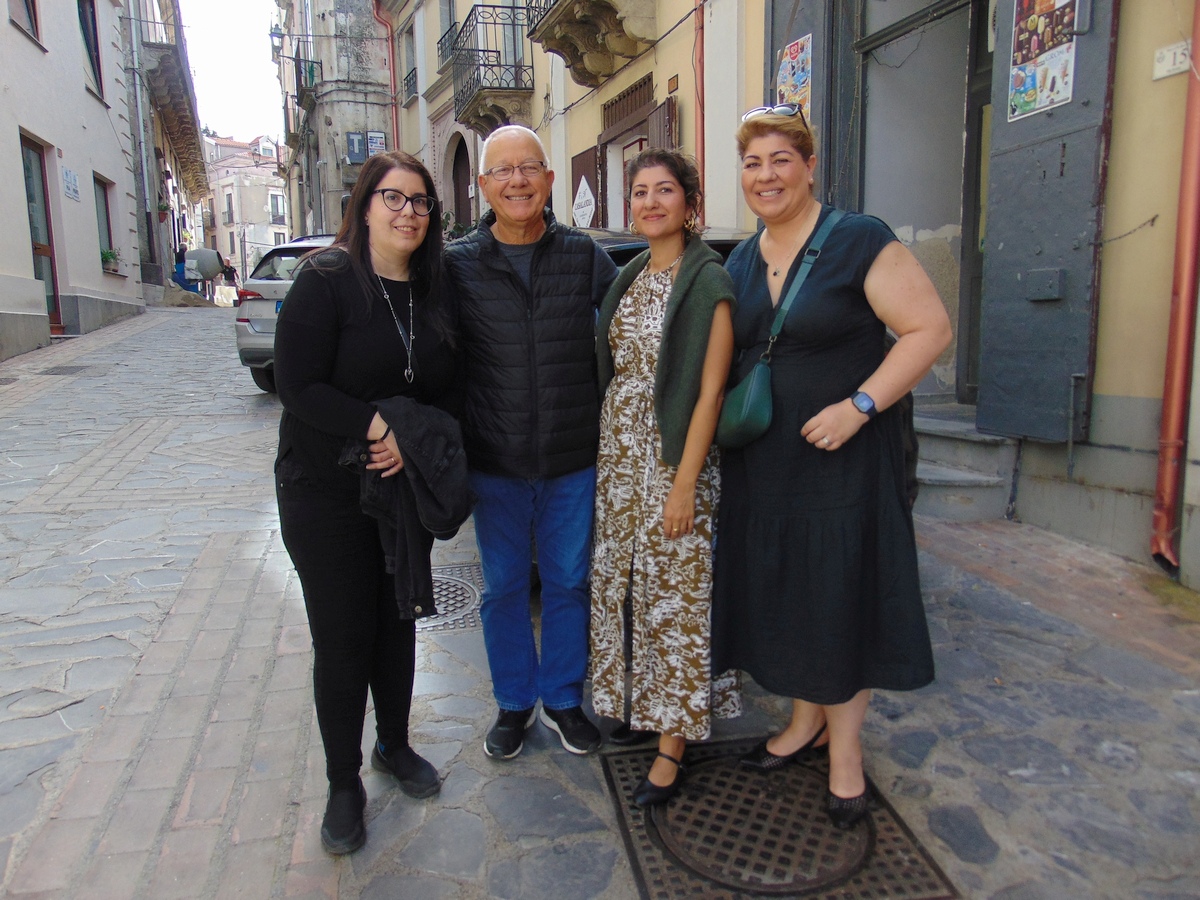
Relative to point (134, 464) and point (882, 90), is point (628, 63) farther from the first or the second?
point (134, 464)

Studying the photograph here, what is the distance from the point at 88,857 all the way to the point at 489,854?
1.08 meters

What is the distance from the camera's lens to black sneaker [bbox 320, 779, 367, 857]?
2.30 metres

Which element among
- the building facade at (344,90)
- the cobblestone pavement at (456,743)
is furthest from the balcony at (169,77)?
the cobblestone pavement at (456,743)

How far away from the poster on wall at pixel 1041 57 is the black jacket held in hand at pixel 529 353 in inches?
130

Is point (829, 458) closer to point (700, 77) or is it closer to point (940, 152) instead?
point (940, 152)

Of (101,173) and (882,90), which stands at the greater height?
(101,173)

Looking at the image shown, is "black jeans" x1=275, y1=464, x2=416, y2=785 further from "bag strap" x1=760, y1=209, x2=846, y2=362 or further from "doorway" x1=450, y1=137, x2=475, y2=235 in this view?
"doorway" x1=450, y1=137, x2=475, y2=235

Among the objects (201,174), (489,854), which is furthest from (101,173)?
(201,174)

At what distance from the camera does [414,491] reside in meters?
2.27

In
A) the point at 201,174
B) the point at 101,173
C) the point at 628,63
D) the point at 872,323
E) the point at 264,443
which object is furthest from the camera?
the point at 201,174

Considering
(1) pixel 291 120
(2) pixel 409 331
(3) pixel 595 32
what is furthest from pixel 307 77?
(2) pixel 409 331

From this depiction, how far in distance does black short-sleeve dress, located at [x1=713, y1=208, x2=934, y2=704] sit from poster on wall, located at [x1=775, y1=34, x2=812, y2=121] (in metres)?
5.26

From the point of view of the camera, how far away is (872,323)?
7.36 ft

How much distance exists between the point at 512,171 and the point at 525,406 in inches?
27.0
